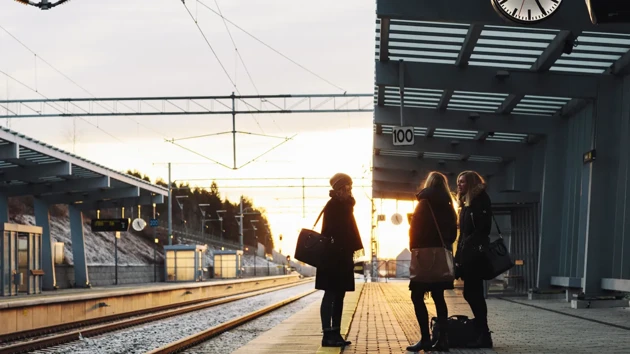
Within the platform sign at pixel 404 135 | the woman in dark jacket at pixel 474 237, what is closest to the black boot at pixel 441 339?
the woman in dark jacket at pixel 474 237

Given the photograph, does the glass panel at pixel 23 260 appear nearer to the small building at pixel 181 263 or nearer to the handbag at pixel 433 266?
the small building at pixel 181 263

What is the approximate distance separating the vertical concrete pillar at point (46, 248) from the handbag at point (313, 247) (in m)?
28.6

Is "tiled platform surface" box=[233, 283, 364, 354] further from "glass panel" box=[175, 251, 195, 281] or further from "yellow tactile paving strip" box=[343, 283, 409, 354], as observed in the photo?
"glass panel" box=[175, 251, 195, 281]

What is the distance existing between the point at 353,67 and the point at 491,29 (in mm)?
8360

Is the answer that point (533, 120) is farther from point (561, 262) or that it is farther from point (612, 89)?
point (612, 89)

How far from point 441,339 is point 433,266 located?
2.36 ft

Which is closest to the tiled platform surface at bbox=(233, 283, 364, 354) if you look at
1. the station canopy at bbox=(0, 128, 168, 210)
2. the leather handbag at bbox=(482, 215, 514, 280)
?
the leather handbag at bbox=(482, 215, 514, 280)

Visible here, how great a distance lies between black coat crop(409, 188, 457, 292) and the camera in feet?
28.2

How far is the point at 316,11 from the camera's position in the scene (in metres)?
16.5

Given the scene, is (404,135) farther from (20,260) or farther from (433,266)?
(20,260)

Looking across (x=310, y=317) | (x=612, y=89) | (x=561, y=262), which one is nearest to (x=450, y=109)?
(x=561, y=262)

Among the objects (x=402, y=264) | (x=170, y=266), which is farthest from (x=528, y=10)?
(x=402, y=264)

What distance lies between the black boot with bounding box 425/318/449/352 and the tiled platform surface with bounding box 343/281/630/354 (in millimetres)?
170

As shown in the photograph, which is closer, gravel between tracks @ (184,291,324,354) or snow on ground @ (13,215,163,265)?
gravel between tracks @ (184,291,324,354)
